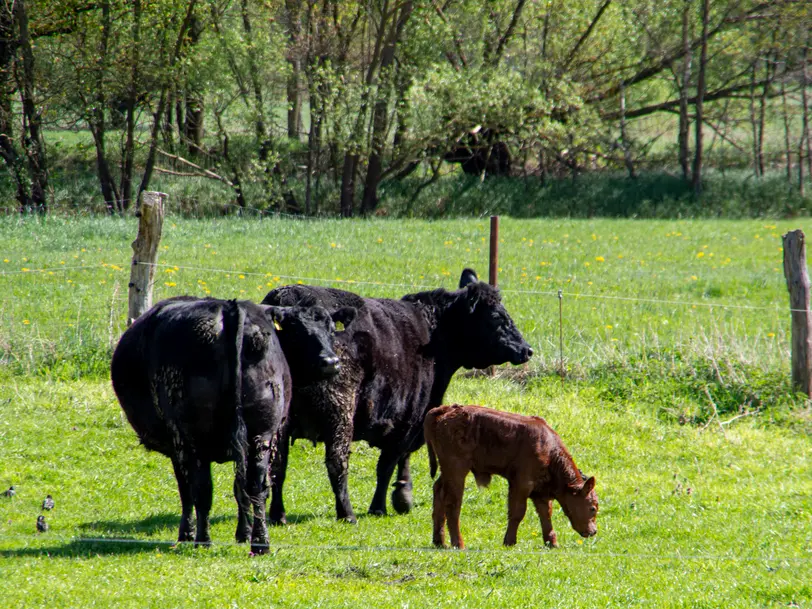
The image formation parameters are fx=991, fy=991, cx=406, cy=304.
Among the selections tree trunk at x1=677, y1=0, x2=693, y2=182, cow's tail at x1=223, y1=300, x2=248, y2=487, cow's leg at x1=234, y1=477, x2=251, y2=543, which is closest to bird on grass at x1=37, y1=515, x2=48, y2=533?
cow's leg at x1=234, y1=477, x2=251, y2=543

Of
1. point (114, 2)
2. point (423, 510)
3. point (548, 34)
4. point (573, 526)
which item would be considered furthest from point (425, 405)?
point (548, 34)

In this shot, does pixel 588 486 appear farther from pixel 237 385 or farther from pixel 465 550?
pixel 237 385

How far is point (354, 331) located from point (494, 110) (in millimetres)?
25688

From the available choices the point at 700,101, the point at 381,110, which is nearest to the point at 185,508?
the point at 381,110

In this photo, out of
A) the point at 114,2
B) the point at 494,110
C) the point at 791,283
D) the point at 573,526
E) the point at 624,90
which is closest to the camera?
the point at 573,526

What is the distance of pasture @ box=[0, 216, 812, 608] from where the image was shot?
6363 mm

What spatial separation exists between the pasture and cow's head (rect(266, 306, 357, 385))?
4.23ft

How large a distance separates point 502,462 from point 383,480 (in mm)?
1825

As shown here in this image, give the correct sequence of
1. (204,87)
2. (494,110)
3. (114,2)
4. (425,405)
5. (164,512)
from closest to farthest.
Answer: (164,512) → (425,405) → (114,2) → (204,87) → (494,110)

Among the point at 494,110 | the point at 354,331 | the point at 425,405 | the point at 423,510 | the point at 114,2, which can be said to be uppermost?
the point at 114,2

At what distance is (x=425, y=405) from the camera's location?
9430 millimetres

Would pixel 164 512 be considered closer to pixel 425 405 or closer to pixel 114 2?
pixel 425 405

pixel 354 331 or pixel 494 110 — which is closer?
pixel 354 331

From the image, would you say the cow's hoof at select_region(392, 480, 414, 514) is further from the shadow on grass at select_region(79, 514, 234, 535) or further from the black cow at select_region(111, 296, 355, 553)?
the black cow at select_region(111, 296, 355, 553)
